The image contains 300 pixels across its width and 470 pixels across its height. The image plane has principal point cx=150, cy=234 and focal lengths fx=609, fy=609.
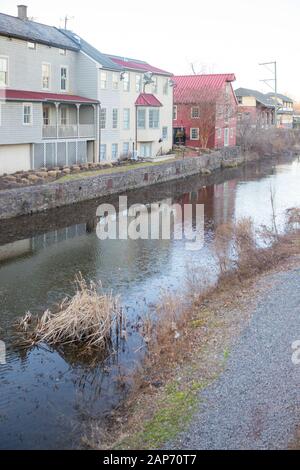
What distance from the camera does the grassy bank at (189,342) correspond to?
10.2 m

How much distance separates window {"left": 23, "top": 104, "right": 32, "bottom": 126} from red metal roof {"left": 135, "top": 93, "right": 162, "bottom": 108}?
14955 millimetres

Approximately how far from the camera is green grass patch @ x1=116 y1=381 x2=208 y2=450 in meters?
9.66

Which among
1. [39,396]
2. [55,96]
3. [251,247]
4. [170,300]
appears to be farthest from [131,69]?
[39,396]

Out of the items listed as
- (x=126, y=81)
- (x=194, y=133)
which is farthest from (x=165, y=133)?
(x=194, y=133)

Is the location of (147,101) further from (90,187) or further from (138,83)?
(90,187)

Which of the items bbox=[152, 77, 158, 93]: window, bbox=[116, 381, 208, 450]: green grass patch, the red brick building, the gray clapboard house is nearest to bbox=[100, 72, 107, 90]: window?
the gray clapboard house

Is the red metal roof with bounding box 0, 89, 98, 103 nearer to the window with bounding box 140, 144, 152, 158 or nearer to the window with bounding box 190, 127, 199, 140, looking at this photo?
Result: the window with bounding box 140, 144, 152, 158

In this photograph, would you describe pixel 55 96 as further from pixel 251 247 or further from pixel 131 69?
pixel 251 247

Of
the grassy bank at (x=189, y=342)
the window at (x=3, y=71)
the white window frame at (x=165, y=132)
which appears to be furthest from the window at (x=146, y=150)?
the grassy bank at (x=189, y=342)

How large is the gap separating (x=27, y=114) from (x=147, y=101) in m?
16.0

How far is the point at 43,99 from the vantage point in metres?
35.1

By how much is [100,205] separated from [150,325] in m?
19.6

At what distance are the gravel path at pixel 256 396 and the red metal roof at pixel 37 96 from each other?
22.5 m
